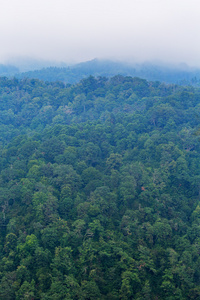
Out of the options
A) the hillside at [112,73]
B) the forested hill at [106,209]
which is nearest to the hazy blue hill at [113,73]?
the hillside at [112,73]

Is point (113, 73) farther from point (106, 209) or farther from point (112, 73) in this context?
point (106, 209)

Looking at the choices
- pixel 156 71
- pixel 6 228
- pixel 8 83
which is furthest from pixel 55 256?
pixel 156 71

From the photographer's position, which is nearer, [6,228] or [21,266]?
[21,266]

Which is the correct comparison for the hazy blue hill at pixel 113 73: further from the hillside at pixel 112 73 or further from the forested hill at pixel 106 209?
the forested hill at pixel 106 209

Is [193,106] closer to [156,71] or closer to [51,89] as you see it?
[51,89]

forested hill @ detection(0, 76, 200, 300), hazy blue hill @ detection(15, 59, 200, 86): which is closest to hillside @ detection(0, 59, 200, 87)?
hazy blue hill @ detection(15, 59, 200, 86)

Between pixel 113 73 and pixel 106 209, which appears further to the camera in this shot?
pixel 113 73

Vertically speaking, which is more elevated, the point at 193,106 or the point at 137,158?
the point at 193,106

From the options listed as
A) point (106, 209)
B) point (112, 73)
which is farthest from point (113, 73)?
point (106, 209)
